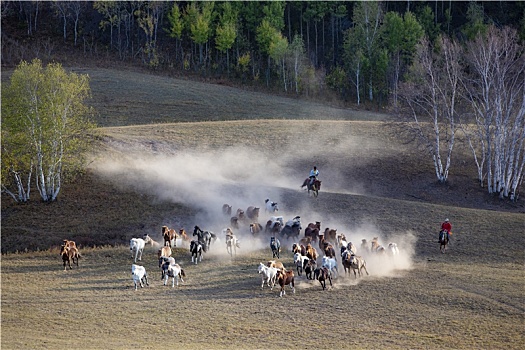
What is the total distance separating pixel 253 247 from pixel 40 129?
2002cm

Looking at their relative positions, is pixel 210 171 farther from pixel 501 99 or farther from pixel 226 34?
pixel 226 34

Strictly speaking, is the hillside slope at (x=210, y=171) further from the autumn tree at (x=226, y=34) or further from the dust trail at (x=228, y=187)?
the autumn tree at (x=226, y=34)

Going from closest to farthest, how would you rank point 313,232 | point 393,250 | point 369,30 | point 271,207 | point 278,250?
1. point 393,250
2. point 278,250
3. point 313,232
4. point 271,207
5. point 369,30

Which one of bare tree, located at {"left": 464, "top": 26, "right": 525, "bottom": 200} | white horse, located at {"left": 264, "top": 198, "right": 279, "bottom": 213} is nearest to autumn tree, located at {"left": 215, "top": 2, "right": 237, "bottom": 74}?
bare tree, located at {"left": 464, "top": 26, "right": 525, "bottom": 200}

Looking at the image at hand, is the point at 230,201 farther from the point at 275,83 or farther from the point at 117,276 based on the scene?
the point at 275,83

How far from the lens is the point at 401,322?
22781mm

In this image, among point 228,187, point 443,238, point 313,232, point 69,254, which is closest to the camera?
point 69,254

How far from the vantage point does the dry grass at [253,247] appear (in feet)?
71.5

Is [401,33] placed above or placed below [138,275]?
above

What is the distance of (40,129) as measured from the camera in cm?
4459

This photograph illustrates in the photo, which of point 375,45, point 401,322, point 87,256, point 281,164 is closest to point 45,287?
A: point 87,256

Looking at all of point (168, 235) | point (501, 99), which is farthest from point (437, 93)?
point (168, 235)

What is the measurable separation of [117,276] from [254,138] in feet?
111

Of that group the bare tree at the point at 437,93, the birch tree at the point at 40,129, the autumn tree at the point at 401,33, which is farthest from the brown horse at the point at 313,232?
the autumn tree at the point at 401,33
